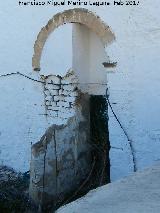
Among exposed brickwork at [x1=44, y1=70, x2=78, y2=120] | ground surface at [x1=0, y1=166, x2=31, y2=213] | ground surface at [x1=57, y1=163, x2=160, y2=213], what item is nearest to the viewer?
ground surface at [x1=57, y1=163, x2=160, y2=213]

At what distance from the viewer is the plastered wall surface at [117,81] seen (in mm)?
6977

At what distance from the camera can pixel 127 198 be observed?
153 inches

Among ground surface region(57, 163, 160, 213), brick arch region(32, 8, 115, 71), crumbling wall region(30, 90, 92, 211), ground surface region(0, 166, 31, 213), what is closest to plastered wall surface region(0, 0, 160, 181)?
brick arch region(32, 8, 115, 71)

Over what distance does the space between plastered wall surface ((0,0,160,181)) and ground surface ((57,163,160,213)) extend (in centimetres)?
264

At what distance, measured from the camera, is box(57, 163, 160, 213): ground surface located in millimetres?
3670

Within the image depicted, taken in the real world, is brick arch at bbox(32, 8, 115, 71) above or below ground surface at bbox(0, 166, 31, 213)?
above

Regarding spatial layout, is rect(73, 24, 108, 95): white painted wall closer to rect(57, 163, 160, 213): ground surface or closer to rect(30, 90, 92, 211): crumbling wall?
rect(30, 90, 92, 211): crumbling wall

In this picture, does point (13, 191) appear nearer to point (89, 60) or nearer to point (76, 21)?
point (89, 60)

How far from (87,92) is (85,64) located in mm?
410

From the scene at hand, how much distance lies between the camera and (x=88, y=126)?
25.9ft

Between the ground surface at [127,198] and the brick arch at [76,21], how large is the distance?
10.2 ft

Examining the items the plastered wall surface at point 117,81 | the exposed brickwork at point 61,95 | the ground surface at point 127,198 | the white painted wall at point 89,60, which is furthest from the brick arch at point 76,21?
the ground surface at point 127,198

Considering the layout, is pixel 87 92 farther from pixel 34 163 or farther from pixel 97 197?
pixel 97 197

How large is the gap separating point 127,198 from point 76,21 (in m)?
3.97
